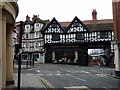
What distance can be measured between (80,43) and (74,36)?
2164 mm

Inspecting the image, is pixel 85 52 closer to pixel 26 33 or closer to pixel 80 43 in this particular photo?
pixel 80 43

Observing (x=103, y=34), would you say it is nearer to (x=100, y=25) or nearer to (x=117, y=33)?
(x=100, y=25)

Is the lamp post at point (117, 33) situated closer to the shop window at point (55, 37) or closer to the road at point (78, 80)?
the road at point (78, 80)

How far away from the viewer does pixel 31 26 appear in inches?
2371

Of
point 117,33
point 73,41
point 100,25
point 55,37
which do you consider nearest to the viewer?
point 117,33

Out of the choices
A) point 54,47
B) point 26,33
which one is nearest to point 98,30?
point 54,47

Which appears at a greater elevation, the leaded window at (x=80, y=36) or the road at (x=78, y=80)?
the leaded window at (x=80, y=36)

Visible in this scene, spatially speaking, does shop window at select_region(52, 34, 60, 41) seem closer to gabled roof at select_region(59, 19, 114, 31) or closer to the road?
gabled roof at select_region(59, 19, 114, 31)

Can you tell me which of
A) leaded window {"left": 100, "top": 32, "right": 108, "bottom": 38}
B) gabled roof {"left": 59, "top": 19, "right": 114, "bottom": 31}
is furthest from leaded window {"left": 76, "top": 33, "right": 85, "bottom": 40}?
leaded window {"left": 100, "top": 32, "right": 108, "bottom": 38}

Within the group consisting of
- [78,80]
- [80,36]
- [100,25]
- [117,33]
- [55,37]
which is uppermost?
[100,25]

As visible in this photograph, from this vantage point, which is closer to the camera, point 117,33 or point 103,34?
point 117,33

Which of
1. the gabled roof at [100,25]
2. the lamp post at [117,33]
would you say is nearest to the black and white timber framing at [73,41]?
the gabled roof at [100,25]

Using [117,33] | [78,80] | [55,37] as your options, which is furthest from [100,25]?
[78,80]

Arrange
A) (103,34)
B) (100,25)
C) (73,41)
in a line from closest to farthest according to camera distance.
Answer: (103,34), (73,41), (100,25)
